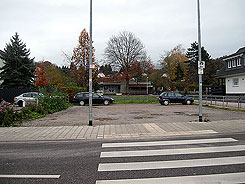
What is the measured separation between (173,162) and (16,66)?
1229 inches

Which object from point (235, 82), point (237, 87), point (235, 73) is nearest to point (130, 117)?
point (235, 73)

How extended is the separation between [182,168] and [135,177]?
1.17 metres

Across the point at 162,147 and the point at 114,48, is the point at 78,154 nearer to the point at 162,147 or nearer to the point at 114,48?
the point at 162,147

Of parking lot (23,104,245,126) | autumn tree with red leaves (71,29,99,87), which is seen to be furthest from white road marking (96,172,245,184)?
autumn tree with red leaves (71,29,99,87)

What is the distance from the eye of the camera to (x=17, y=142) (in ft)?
21.9

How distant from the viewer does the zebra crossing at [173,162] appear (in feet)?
11.8

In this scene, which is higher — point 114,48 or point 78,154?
point 114,48

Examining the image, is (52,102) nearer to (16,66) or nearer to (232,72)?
(16,66)

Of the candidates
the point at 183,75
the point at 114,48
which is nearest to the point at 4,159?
the point at 114,48

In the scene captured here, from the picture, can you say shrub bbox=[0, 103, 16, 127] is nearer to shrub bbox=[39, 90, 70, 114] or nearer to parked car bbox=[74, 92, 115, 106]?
shrub bbox=[39, 90, 70, 114]

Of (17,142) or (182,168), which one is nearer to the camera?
(182,168)

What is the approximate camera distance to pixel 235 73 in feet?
82.8

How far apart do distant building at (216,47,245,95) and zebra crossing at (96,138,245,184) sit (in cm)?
2256

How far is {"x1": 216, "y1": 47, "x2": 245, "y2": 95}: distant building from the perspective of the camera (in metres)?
24.9
